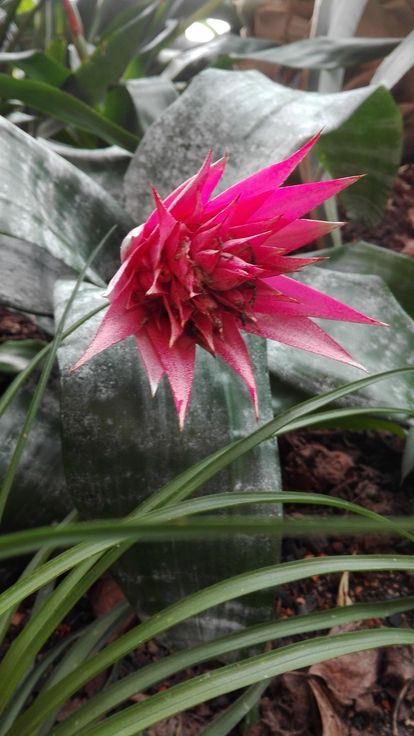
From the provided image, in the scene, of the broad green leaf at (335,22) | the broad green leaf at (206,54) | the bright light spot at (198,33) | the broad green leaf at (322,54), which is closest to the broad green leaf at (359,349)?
the broad green leaf at (322,54)

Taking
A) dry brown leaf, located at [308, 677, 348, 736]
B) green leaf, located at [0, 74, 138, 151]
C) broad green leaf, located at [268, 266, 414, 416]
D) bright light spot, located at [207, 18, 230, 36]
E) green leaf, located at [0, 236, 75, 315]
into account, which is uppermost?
bright light spot, located at [207, 18, 230, 36]

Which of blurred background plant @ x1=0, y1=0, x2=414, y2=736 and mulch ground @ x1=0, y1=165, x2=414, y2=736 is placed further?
mulch ground @ x1=0, y1=165, x2=414, y2=736

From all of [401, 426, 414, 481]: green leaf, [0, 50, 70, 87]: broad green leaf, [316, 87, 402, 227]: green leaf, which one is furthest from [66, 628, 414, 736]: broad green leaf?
[0, 50, 70, 87]: broad green leaf

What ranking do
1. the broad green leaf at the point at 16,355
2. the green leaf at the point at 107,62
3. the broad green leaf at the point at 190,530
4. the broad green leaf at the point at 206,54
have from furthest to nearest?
the broad green leaf at the point at 206,54, the green leaf at the point at 107,62, the broad green leaf at the point at 16,355, the broad green leaf at the point at 190,530

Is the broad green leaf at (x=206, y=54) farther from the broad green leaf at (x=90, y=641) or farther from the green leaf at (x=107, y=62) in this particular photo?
the broad green leaf at (x=90, y=641)

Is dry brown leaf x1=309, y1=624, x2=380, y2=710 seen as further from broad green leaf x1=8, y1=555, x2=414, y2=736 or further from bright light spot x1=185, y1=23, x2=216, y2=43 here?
bright light spot x1=185, y1=23, x2=216, y2=43

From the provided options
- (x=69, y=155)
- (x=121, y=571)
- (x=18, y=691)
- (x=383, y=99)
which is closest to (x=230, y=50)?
(x=69, y=155)

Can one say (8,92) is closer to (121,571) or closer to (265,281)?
(265,281)
